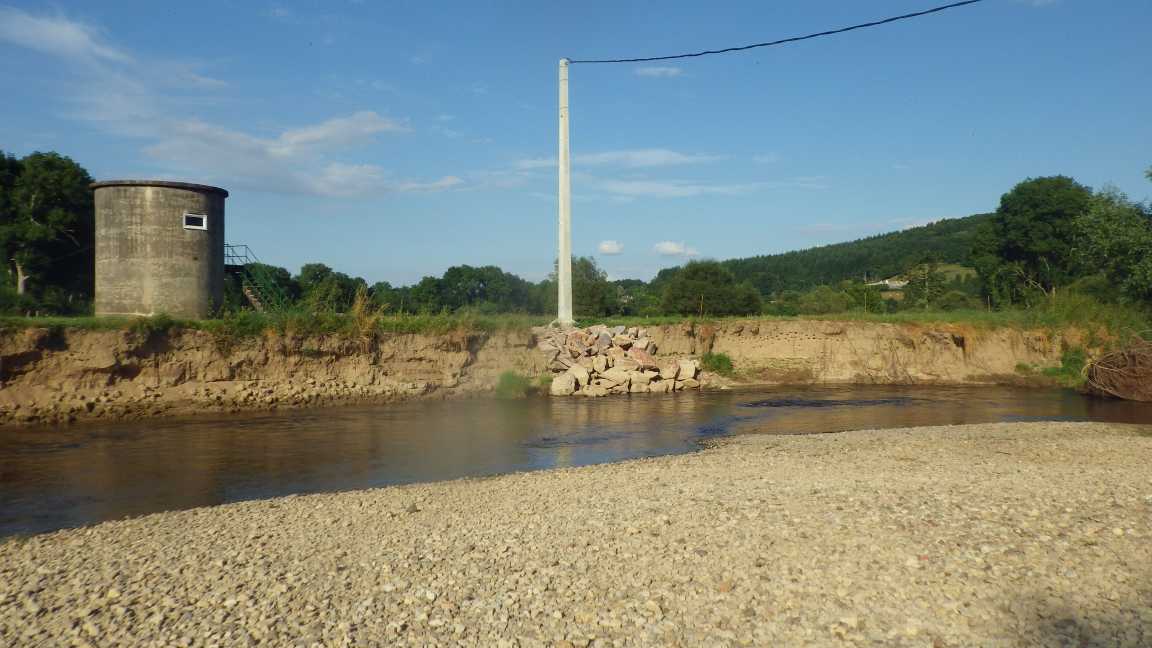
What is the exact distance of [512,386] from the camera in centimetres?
2508

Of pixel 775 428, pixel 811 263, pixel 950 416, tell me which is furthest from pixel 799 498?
pixel 811 263

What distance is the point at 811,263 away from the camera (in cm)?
9881

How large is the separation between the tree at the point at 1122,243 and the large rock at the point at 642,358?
16631 mm

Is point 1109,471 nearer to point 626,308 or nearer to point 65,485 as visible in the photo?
point 65,485

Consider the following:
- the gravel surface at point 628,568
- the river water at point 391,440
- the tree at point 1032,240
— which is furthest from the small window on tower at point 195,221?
the tree at point 1032,240

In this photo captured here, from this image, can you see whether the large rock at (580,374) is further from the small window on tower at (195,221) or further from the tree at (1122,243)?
the tree at (1122,243)

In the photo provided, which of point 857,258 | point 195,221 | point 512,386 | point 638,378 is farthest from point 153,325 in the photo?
point 857,258

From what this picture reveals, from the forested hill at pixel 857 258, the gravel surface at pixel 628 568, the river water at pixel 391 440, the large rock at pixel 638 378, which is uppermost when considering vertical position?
the forested hill at pixel 857 258

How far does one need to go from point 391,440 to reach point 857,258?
90091 mm

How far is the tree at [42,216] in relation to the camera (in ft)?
88.5

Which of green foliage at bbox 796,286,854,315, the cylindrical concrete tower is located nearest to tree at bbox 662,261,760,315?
green foliage at bbox 796,286,854,315

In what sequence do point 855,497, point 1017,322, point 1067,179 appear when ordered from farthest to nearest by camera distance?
point 1067,179 < point 1017,322 < point 855,497

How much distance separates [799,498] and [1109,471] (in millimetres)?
5269

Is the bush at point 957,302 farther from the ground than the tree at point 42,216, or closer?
closer
